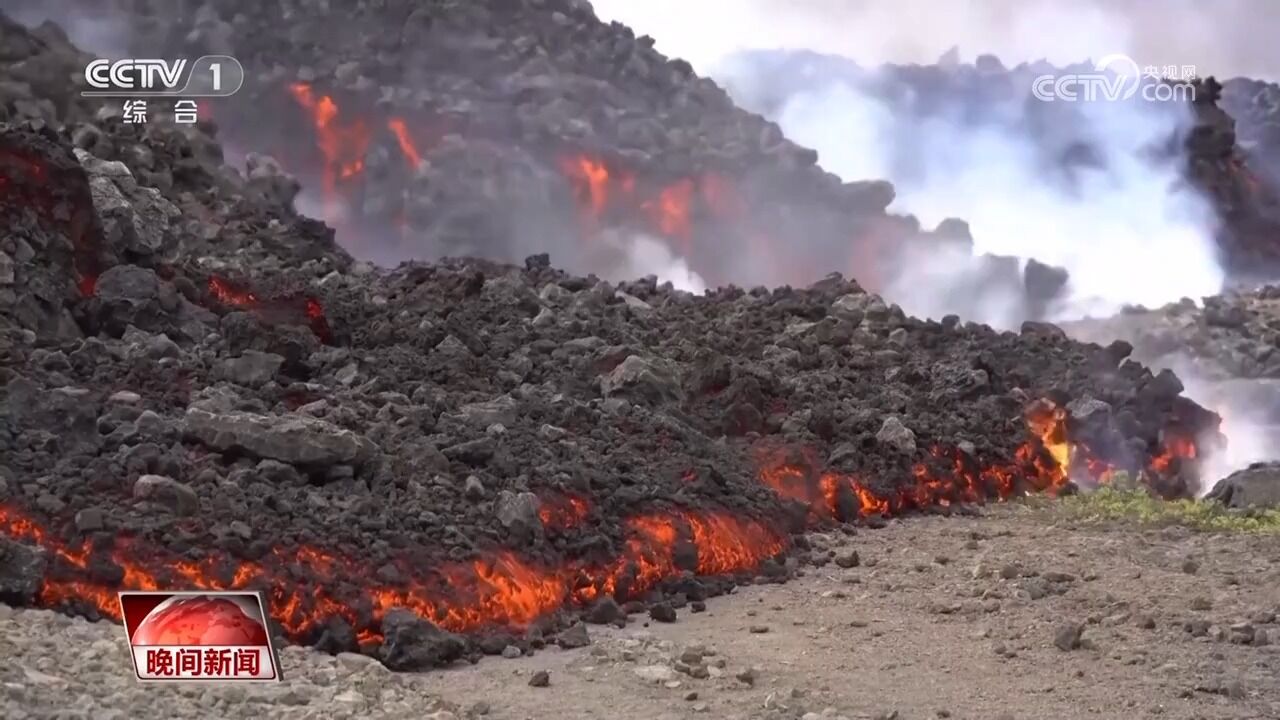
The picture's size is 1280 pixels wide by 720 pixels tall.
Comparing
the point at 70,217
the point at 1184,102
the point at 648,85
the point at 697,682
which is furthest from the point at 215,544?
the point at 1184,102

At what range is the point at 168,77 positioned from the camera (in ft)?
108

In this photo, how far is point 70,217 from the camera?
12.9m

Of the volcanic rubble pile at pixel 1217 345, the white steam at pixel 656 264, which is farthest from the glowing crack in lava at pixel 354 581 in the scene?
the white steam at pixel 656 264

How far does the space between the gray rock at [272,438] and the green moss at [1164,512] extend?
833 centimetres

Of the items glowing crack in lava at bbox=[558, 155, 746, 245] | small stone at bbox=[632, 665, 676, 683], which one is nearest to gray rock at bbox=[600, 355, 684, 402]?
small stone at bbox=[632, 665, 676, 683]

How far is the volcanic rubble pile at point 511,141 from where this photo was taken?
34969 mm

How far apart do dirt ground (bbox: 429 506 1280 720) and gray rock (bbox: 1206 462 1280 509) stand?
2.36 meters

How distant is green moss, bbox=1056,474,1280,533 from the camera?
1363 cm

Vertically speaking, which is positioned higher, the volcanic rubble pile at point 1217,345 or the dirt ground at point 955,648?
the volcanic rubble pile at point 1217,345

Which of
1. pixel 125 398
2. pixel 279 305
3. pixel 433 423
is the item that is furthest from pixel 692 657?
pixel 279 305

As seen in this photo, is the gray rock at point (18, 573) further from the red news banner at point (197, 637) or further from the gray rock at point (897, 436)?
the gray rock at point (897, 436)

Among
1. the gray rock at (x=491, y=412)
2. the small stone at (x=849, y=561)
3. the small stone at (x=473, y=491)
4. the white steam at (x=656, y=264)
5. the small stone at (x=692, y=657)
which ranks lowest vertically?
the small stone at (x=692, y=657)

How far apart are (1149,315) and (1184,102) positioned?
24.9m

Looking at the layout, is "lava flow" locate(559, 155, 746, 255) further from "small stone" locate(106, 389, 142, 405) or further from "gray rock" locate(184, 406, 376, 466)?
"gray rock" locate(184, 406, 376, 466)
